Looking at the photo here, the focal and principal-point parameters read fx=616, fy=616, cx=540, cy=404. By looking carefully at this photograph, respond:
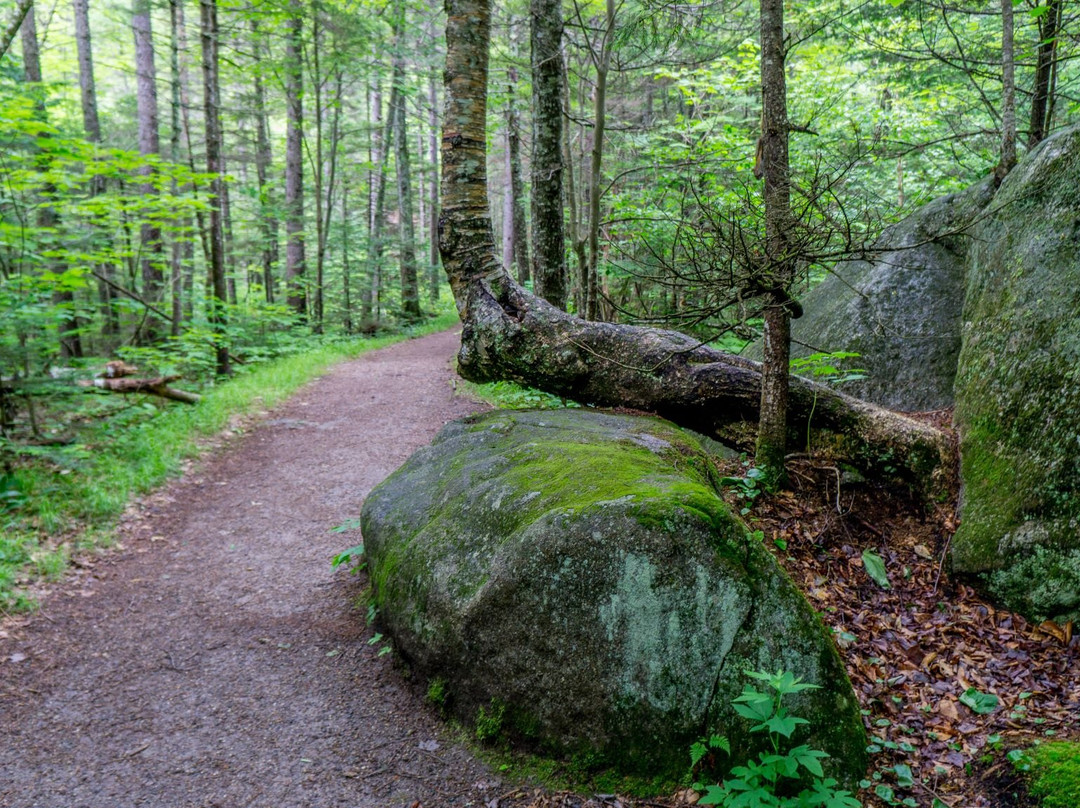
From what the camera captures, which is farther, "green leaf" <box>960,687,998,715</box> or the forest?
the forest

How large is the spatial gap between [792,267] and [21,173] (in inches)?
351

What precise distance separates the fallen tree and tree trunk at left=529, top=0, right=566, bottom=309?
1.82m

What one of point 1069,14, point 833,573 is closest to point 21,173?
point 833,573

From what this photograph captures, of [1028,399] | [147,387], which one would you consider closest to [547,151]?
[1028,399]

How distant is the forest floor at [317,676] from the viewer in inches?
119

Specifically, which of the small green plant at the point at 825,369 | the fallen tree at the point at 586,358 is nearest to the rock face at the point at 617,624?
the fallen tree at the point at 586,358

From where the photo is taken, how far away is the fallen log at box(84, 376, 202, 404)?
8445 millimetres

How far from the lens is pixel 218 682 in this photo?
3.91 metres

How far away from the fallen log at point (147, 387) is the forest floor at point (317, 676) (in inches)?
129

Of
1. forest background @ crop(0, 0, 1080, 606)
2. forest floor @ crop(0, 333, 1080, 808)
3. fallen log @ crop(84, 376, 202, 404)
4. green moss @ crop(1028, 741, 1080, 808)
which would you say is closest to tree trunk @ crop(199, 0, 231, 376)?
forest background @ crop(0, 0, 1080, 606)

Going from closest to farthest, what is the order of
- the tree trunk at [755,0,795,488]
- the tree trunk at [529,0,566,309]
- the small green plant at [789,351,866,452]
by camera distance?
the tree trunk at [755,0,795,488]
the small green plant at [789,351,866,452]
the tree trunk at [529,0,566,309]

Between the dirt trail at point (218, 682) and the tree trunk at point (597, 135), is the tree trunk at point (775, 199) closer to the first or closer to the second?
the tree trunk at point (597, 135)

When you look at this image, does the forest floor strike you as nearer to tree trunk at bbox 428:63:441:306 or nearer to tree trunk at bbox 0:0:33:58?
tree trunk at bbox 0:0:33:58

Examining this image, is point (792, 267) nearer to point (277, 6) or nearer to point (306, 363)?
point (306, 363)
